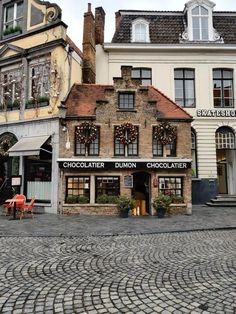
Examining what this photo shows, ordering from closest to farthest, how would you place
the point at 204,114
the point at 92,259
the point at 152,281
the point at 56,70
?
the point at 152,281 → the point at 92,259 → the point at 56,70 → the point at 204,114

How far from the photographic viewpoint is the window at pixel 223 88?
21375 millimetres

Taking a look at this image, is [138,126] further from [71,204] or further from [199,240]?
[199,240]

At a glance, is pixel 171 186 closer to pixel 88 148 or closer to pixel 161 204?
pixel 161 204

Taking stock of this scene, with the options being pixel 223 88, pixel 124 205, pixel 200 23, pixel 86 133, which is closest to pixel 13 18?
pixel 86 133

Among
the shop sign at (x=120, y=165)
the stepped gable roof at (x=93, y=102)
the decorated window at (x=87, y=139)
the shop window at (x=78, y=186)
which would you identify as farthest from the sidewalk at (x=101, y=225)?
the stepped gable roof at (x=93, y=102)

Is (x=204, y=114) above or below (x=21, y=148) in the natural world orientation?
above

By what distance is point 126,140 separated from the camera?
15914 mm

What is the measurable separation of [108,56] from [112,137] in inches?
329

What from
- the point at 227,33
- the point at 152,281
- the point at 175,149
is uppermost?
the point at 227,33

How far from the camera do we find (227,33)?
2223cm

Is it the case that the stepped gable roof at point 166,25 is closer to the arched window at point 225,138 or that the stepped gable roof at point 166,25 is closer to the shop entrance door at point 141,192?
the arched window at point 225,138

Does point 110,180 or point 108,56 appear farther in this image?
point 108,56

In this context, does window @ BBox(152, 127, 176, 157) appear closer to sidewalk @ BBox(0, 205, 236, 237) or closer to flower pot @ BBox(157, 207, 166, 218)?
flower pot @ BBox(157, 207, 166, 218)

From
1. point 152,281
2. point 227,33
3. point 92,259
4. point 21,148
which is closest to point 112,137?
Answer: point 21,148
